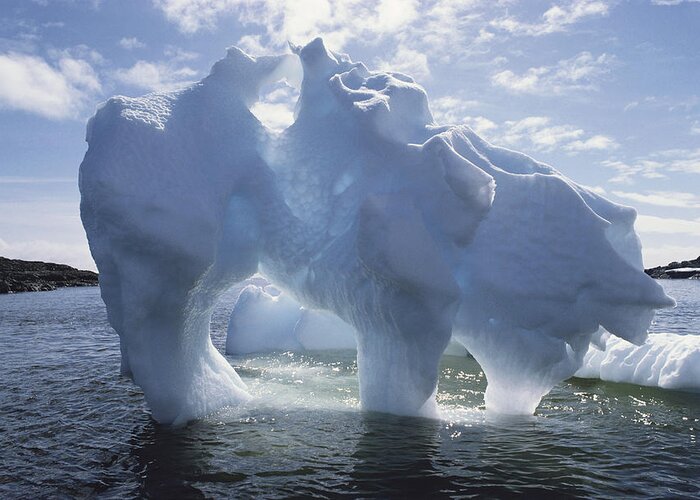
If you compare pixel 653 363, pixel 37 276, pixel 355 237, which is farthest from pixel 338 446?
pixel 37 276

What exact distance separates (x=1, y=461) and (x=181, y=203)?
15.8ft

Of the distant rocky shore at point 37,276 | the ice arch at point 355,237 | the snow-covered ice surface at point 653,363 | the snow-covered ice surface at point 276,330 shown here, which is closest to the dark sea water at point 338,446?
the snow-covered ice surface at point 653,363

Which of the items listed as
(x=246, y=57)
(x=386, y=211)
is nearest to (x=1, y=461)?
(x=386, y=211)

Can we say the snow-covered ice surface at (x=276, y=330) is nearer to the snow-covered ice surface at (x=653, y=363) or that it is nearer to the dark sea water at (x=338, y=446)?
the dark sea water at (x=338, y=446)

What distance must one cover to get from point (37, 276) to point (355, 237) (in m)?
95.3

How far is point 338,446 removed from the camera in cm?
922

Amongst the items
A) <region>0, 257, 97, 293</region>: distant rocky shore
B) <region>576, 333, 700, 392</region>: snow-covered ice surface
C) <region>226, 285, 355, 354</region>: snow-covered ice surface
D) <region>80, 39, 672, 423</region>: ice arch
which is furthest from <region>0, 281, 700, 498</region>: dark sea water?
<region>0, 257, 97, 293</region>: distant rocky shore

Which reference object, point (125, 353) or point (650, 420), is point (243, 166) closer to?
point (125, 353)

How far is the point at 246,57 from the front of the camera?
12.0m

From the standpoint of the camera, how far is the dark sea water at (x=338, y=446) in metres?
7.78

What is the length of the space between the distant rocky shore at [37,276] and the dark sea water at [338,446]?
2833 inches

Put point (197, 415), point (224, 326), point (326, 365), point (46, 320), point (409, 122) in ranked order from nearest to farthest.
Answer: point (197, 415), point (409, 122), point (326, 365), point (224, 326), point (46, 320)

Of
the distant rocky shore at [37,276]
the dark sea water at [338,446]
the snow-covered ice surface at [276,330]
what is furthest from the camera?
the distant rocky shore at [37,276]

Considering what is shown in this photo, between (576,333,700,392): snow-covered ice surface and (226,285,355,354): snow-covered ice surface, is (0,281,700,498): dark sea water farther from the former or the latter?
(226,285,355,354): snow-covered ice surface
